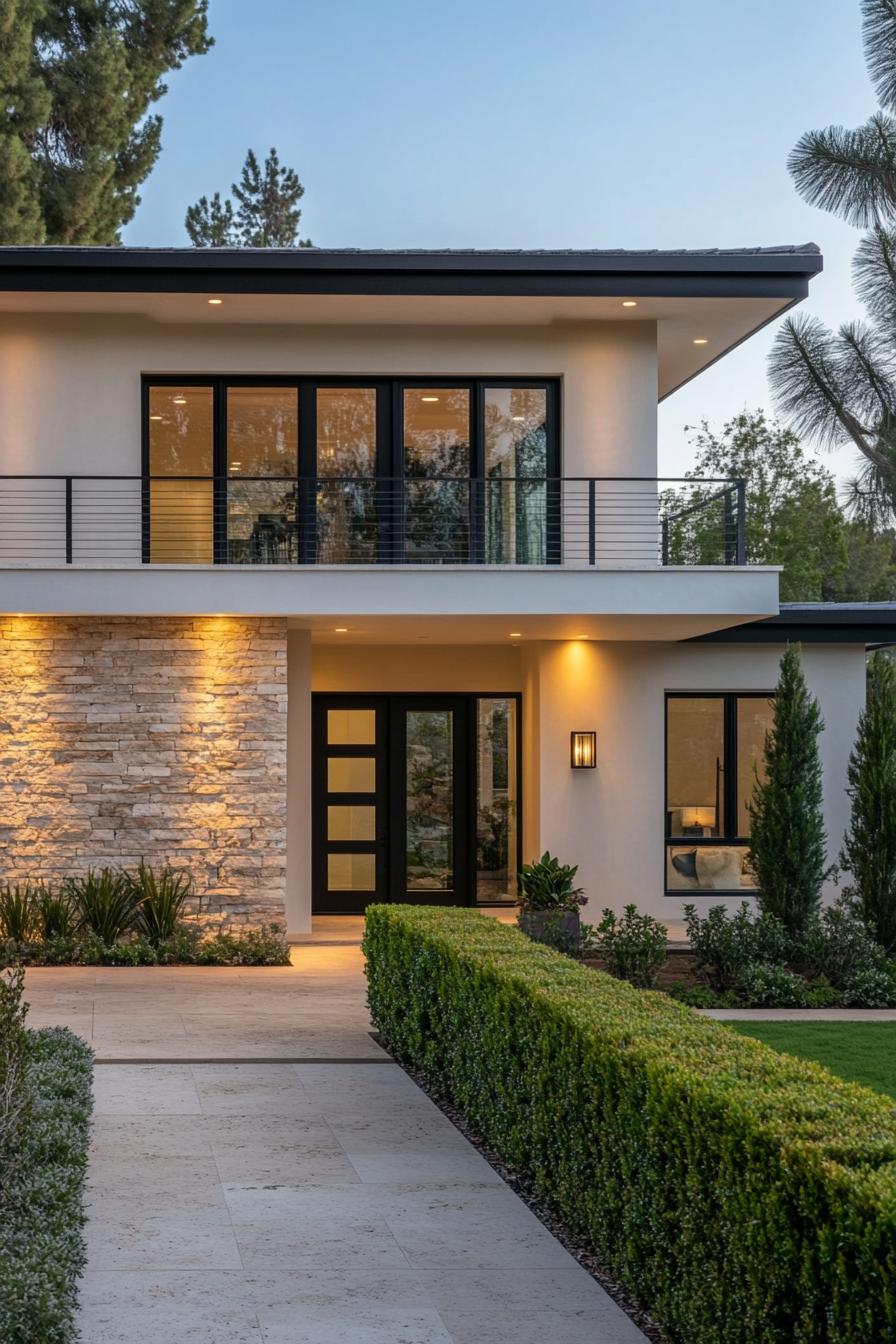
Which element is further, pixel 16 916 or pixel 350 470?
pixel 350 470

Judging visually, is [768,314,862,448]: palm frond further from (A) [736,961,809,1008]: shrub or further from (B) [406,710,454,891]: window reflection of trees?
(A) [736,961,809,1008]: shrub

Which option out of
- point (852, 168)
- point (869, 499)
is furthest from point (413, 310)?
point (852, 168)

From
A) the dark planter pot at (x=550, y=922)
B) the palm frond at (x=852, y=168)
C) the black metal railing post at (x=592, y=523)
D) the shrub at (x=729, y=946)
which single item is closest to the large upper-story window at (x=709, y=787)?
the black metal railing post at (x=592, y=523)

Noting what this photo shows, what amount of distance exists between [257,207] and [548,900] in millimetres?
29442

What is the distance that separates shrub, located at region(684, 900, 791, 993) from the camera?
13.1 meters

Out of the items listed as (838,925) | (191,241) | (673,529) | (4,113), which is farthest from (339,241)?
(838,925)

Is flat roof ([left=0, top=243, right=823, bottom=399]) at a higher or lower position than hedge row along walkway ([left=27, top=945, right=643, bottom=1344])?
higher

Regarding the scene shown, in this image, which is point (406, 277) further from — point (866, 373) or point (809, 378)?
point (866, 373)

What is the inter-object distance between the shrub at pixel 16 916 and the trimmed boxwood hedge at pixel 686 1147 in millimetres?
7444

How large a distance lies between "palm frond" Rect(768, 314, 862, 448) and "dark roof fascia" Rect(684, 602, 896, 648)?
5.48 m

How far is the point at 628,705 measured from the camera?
17.5 meters

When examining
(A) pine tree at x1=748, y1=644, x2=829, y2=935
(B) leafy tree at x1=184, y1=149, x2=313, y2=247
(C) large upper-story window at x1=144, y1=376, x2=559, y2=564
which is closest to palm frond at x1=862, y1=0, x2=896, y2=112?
(C) large upper-story window at x1=144, y1=376, x2=559, y2=564

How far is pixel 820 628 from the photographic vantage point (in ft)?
57.9

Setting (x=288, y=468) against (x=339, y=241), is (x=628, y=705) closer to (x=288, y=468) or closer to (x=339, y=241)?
(x=288, y=468)
